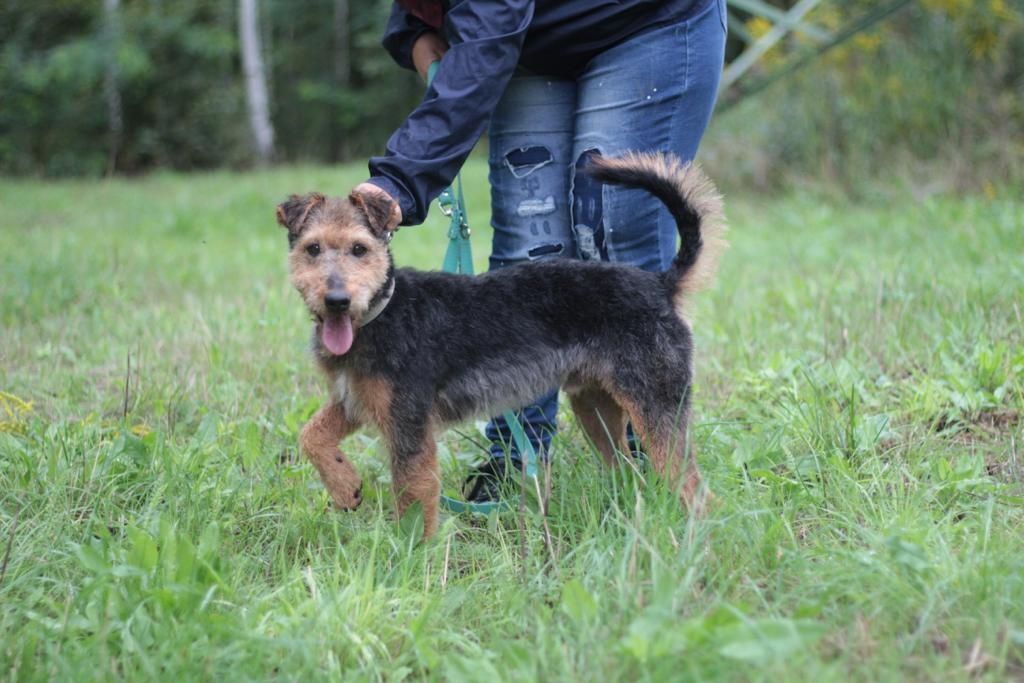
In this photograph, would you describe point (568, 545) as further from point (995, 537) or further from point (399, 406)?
point (995, 537)

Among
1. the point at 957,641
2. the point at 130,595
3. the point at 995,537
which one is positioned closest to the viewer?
the point at 957,641

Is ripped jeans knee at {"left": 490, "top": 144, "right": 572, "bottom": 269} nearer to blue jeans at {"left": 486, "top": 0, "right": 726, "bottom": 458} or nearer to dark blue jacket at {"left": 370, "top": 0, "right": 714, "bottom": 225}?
blue jeans at {"left": 486, "top": 0, "right": 726, "bottom": 458}

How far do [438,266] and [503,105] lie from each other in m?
4.91

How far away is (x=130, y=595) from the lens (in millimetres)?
2643

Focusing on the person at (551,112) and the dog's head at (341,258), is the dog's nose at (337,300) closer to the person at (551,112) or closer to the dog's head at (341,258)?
the dog's head at (341,258)

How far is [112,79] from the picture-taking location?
68.4 feet

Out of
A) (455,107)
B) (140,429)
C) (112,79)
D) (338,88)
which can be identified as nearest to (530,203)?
(455,107)

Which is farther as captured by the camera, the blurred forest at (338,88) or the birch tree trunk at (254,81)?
the birch tree trunk at (254,81)

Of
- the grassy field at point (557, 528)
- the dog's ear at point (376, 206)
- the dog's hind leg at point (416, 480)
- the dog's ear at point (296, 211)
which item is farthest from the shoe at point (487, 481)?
the dog's ear at point (296, 211)

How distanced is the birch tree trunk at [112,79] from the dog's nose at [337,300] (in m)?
17.9

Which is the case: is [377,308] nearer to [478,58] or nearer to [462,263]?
[462,263]

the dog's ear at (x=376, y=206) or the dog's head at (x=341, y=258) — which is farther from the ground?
the dog's ear at (x=376, y=206)

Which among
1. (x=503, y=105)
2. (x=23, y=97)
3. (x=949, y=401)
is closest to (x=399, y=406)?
(x=503, y=105)

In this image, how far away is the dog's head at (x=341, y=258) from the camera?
3078mm
